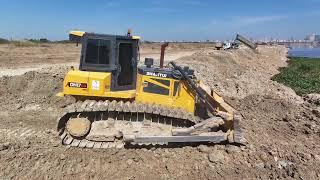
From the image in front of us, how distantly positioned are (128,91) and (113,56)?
3.10 feet

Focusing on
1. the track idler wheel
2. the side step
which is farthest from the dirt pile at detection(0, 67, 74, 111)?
the side step

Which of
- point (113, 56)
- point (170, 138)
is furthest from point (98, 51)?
point (170, 138)

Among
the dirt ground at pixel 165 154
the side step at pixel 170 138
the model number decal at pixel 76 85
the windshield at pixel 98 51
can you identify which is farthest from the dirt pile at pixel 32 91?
the side step at pixel 170 138

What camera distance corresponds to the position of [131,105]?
31.8ft

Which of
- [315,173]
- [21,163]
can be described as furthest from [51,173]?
[315,173]

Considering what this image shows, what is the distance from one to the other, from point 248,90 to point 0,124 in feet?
36.4

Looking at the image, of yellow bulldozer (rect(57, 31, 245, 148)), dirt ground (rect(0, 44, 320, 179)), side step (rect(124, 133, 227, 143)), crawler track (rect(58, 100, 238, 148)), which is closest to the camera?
dirt ground (rect(0, 44, 320, 179))

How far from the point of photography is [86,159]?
891 cm

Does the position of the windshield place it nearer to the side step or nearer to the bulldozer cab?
the bulldozer cab

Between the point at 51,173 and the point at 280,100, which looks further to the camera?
the point at 280,100

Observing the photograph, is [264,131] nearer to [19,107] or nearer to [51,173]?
[51,173]

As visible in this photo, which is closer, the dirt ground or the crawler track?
the dirt ground

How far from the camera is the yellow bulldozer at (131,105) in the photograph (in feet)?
30.9

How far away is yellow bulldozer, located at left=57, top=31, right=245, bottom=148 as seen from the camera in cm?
943
